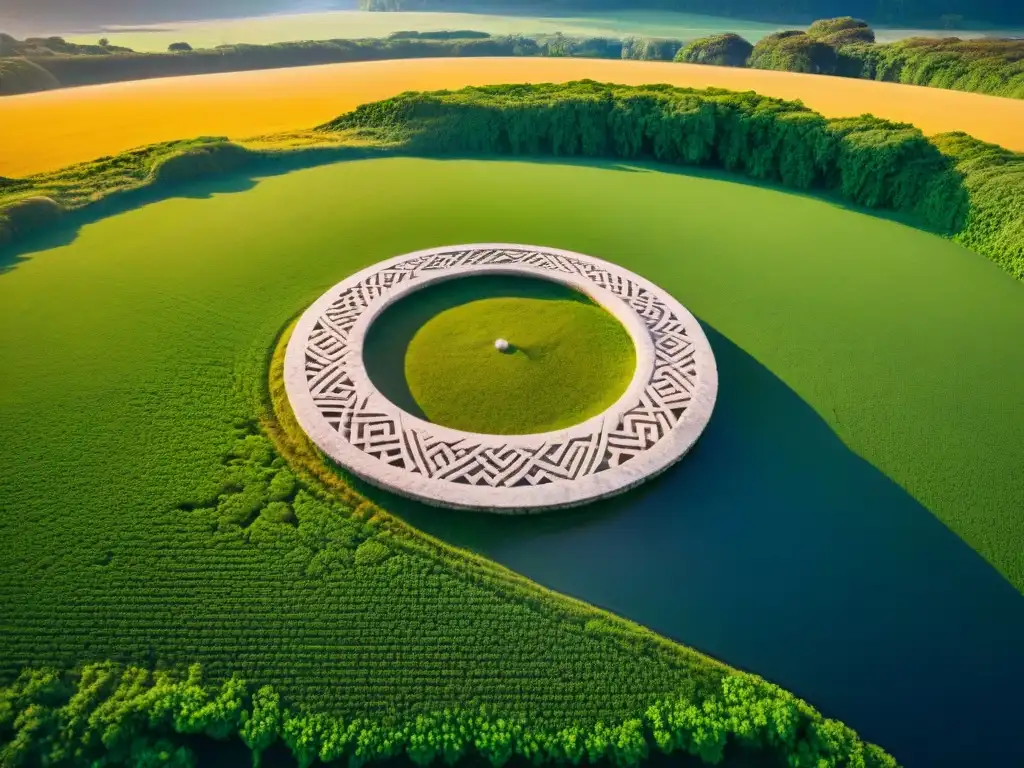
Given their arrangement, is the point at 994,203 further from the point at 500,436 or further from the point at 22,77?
the point at 22,77

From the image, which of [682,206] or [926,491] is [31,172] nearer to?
[682,206]

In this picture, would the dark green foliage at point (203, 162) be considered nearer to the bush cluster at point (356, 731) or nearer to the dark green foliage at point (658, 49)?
the bush cluster at point (356, 731)

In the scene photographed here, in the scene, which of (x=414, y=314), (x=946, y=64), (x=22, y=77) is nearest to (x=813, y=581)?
(x=414, y=314)

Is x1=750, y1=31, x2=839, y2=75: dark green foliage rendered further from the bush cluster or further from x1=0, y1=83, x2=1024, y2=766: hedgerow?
the bush cluster

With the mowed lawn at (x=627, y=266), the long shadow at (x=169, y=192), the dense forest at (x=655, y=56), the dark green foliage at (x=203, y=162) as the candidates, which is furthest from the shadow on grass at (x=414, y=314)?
the dense forest at (x=655, y=56)

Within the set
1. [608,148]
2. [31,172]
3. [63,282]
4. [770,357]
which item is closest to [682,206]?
[608,148]

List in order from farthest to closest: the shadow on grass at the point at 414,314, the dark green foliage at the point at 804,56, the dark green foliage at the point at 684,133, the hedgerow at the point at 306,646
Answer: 1. the dark green foliage at the point at 804,56
2. the dark green foliage at the point at 684,133
3. the shadow on grass at the point at 414,314
4. the hedgerow at the point at 306,646
